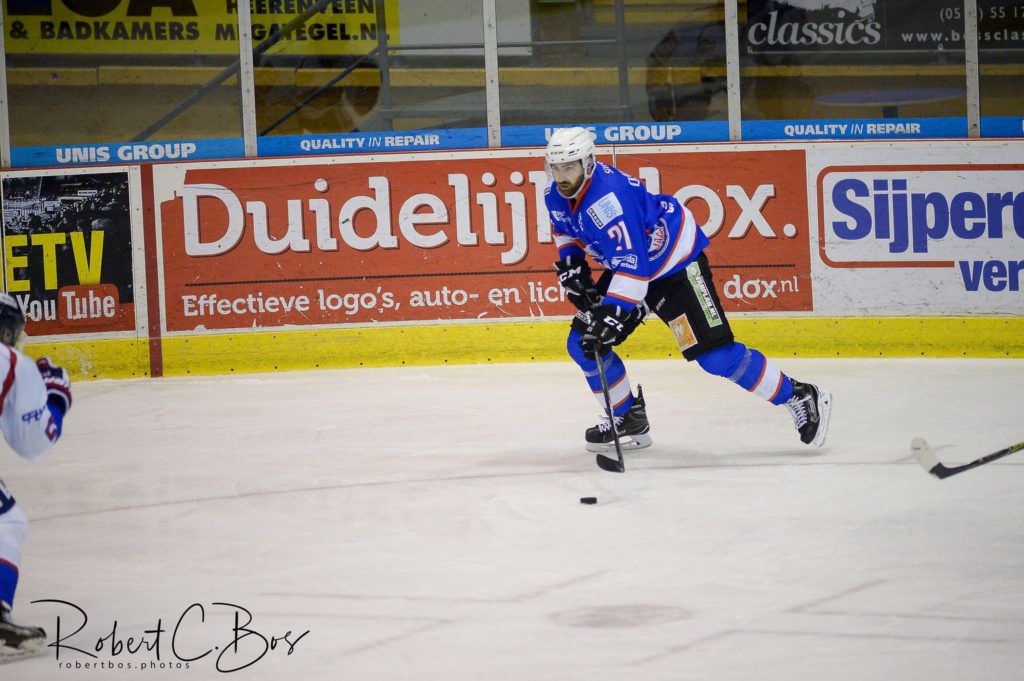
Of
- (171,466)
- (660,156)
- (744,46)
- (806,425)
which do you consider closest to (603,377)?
(806,425)

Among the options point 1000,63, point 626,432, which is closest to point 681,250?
point 626,432

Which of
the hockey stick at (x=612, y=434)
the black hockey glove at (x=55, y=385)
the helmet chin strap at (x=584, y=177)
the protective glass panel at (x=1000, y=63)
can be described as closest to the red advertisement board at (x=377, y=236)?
the protective glass panel at (x=1000, y=63)

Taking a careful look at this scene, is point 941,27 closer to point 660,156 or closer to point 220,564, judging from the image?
point 660,156

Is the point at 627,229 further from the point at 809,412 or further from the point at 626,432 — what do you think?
the point at 809,412

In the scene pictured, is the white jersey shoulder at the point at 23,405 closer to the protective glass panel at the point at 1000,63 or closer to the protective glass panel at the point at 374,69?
the protective glass panel at the point at 374,69

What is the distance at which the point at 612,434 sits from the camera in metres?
5.45

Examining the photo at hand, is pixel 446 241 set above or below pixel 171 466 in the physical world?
above

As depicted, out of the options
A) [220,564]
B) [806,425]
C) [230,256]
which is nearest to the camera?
[220,564]

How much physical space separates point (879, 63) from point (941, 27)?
0.45 meters

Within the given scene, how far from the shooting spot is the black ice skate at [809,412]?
5.30 m

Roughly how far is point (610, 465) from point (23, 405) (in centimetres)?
254

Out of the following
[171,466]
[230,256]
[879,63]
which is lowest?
[171,466]

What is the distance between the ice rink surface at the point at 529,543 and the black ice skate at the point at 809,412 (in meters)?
0.09

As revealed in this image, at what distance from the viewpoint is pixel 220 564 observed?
12.7ft
